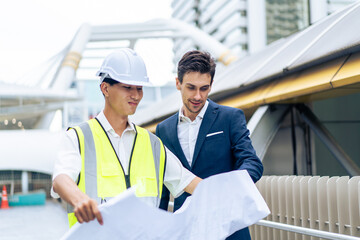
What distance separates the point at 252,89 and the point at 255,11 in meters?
59.2

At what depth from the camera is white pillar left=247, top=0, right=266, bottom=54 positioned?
217ft

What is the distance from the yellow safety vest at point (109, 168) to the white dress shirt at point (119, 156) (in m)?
0.03

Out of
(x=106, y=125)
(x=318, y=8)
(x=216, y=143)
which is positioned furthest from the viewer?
(x=318, y=8)

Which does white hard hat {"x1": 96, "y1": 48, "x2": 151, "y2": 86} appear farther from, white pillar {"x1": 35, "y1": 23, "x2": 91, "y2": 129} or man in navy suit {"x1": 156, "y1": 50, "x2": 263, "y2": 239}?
white pillar {"x1": 35, "y1": 23, "x2": 91, "y2": 129}

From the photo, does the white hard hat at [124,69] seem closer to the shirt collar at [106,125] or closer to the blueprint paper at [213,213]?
the shirt collar at [106,125]

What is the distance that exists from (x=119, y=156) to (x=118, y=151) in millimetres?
27

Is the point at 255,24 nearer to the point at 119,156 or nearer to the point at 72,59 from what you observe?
the point at 72,59

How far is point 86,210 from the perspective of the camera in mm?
1702

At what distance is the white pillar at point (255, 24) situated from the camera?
66.1 metres

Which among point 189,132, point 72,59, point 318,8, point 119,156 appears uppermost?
point 318,8

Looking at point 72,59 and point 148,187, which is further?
point 72,59

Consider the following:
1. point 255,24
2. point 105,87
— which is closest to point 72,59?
point 105,87

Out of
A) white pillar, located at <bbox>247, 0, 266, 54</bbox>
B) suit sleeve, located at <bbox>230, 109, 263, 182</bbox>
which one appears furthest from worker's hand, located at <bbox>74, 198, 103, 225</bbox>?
white pillar, located at <bbox>247, 0, 266, 54</bbox>

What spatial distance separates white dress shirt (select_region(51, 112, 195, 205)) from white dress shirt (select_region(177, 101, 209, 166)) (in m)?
0.70
